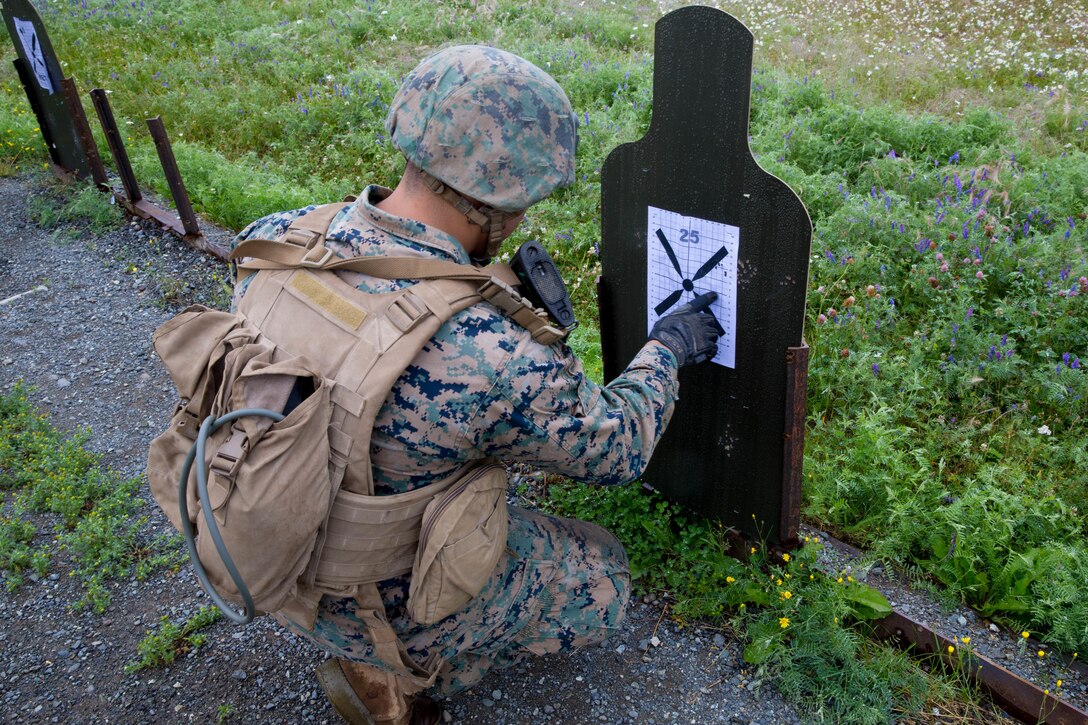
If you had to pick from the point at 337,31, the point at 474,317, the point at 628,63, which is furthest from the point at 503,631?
the point at 337,31

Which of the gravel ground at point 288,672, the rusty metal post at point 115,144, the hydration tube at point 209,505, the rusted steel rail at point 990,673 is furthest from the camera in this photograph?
the rusty metal post at point 115,144

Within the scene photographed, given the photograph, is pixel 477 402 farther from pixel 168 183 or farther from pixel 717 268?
pixel 168 183

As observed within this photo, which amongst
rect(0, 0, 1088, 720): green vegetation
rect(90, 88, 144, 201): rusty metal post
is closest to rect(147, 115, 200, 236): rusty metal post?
rect(0, 0, 1088, 720): green vegetation

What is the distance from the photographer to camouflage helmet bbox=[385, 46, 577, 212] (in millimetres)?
2041

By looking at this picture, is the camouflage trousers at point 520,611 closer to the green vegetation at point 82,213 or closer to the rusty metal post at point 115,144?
the rusty metal post at point 115,144

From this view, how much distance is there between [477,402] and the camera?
195 centimetres

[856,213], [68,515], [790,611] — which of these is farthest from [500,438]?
[856,213]

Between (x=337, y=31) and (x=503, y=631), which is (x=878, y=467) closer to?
(x=503, y=631)

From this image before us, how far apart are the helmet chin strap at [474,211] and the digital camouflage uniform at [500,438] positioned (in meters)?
0.09

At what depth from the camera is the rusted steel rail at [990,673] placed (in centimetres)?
244

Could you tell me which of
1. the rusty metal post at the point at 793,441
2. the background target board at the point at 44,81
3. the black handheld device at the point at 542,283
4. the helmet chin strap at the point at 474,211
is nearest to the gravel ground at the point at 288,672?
the rusty metal post at the point at 793,441

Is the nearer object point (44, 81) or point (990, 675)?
point (990, 675)

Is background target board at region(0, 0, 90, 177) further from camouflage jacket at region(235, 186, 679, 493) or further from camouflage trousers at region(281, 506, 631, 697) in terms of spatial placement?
camouflage trousers at region(281, 506, 631, 697)

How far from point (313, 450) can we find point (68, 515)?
239cm
